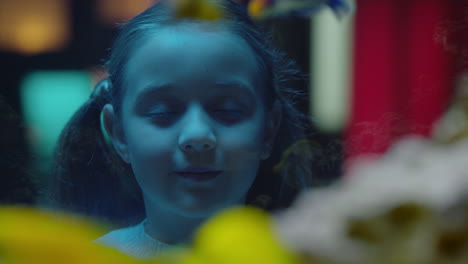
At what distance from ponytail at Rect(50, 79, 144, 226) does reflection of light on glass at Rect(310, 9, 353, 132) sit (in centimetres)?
36

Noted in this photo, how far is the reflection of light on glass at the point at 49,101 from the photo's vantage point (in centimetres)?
79

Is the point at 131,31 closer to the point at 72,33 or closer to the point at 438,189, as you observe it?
the point at 72,33

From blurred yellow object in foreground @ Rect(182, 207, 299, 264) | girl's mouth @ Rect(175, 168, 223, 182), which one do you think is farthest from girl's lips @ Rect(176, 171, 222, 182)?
blurred yellow object in foreground @ Rect(182, 207, 299, 264)

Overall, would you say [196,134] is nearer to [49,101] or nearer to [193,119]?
[193,119]

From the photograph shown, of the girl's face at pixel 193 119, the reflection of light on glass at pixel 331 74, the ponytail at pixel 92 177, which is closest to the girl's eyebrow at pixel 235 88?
the girl's face at pixel 193 119

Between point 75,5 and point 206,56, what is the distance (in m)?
0.24

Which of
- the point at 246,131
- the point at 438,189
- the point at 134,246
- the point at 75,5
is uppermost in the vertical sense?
the point at 75,5

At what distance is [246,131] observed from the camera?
0.80 metres

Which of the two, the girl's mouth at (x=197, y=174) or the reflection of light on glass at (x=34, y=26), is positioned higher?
the reflection of light on glass at (x=34, y=26)

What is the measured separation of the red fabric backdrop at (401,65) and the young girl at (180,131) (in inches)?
4.6

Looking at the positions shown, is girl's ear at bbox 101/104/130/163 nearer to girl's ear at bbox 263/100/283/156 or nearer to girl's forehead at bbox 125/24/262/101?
girl's forehead at bbox 125/24/262/101

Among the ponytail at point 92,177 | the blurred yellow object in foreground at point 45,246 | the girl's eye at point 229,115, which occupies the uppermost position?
the blurred yellow object in foreground at point 45,246

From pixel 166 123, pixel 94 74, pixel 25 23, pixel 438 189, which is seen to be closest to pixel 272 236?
pixel 438 189

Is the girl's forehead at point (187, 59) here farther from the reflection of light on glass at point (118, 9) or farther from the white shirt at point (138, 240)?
the white shirt at point (138, 240)
